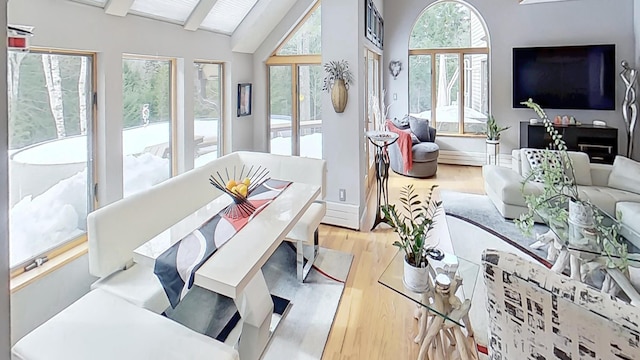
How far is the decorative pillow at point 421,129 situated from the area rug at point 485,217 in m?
1.57

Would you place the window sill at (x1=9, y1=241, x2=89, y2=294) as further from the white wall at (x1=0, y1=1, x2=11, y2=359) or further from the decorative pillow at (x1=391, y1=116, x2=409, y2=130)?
the decorative pillow at (x1=391, y1=116, x2=409, y2=130)

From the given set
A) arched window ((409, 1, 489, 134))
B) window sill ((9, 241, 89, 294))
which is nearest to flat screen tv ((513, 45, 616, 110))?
arched window ((409, 1, 489, 134))

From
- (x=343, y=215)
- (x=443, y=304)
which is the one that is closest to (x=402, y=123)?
(x=343, y=215)

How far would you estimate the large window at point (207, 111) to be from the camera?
440 cm

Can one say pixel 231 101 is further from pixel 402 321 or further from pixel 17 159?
pixel 402 321

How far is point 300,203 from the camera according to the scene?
2.78 m

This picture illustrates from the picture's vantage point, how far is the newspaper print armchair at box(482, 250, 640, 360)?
99 cm

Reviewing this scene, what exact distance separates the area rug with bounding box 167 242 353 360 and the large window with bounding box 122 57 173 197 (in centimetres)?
132

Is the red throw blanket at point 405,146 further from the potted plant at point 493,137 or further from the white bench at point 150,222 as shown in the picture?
the white bench at point 150,222

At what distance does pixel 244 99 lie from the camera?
204 inches

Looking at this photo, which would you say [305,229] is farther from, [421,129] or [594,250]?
[421,129]

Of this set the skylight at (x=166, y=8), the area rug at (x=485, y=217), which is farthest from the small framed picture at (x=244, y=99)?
the area rug at (x=485, y=217)

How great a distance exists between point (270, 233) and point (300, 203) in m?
0.56

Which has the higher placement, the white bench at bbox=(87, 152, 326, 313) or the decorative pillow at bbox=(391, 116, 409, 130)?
the decorative pillow at bbox=(391, 116, 409, 130)
